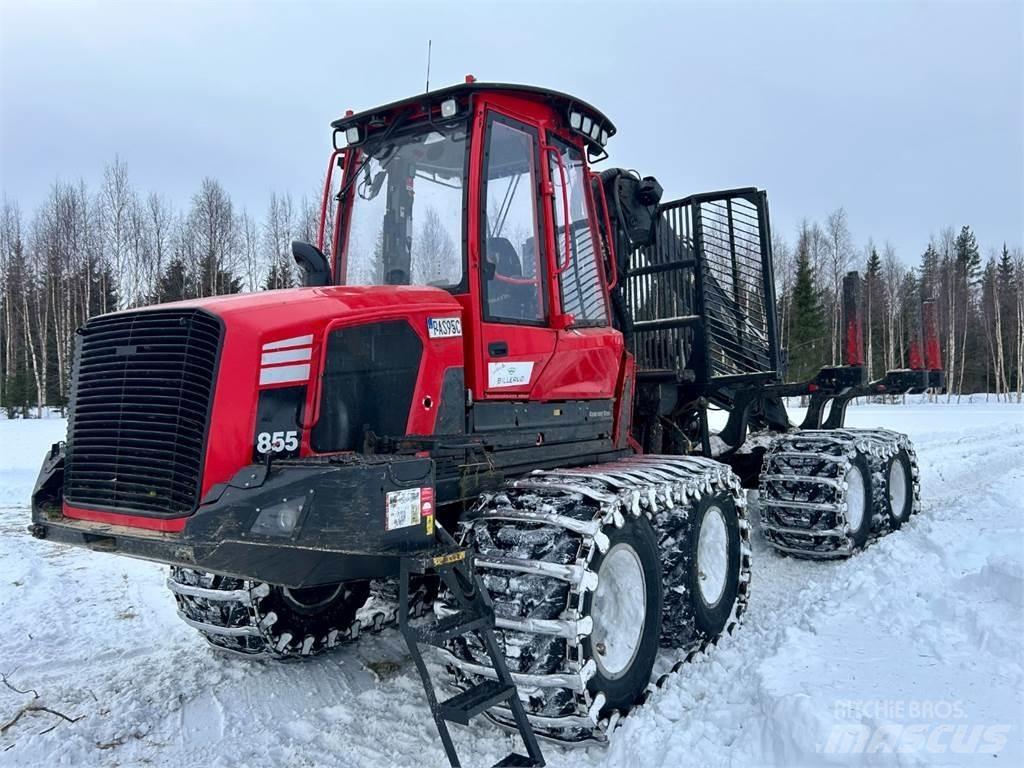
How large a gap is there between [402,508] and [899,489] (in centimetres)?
687

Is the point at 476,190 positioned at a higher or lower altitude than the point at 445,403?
higher

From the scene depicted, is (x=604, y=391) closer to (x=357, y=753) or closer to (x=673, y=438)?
(x=673, y=438)

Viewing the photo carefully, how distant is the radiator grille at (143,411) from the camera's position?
10.6 feet

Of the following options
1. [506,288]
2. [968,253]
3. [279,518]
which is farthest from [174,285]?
[968,253]

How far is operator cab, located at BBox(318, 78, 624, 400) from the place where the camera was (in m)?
4.15

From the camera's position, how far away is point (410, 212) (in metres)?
4.50

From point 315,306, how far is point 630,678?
8.06 feet

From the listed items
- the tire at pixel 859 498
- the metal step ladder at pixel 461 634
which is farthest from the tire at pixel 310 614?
the tire at pixel 859 498

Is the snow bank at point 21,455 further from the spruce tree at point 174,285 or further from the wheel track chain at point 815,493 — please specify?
the spruce tree at point 174,285

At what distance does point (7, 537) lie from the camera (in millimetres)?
7965

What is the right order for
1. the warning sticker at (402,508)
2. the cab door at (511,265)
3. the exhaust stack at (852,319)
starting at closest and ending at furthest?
the warning sticker at (402,508) < the cab door at (511,265) < the exhaust stack at (852,319)

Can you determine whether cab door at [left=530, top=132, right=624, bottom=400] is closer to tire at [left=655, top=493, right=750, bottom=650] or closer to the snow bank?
tire at [left=655, top=493, right=750, bottom=650]

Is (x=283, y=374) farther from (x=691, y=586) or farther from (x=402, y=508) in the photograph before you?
(x=691, y=586)

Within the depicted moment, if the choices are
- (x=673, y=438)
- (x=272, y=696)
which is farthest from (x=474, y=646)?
(x=673, y=438)
